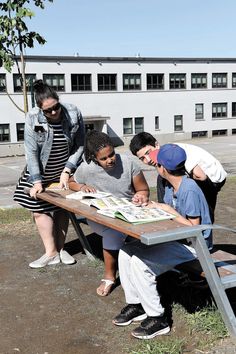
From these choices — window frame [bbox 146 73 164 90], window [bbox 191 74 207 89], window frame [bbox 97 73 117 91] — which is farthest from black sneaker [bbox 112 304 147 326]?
window [bbox 191 74 207 89]

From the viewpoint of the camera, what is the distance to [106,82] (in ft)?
125

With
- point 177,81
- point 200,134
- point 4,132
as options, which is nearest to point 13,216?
point 4,132

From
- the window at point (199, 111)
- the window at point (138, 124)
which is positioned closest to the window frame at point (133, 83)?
the window at point (138, 124)

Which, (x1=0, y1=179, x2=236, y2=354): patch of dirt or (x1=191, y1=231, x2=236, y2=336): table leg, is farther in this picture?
(x1=0, y1=179, x2=236, y2=354): patch of dirt

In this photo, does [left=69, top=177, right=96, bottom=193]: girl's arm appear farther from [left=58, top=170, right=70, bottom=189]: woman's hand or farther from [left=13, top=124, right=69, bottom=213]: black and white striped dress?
[left=13, top=124, right=69, bottom=213]: black and white striped dress

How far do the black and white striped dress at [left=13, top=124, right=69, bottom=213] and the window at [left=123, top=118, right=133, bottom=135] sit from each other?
34.4m

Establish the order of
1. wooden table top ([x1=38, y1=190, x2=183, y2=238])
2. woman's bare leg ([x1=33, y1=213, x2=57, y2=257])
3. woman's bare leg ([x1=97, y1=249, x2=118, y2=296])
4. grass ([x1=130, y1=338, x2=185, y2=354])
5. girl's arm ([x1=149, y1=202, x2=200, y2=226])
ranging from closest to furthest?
1. wooden table top ([x1=38, y1=190, x2=183, y2=238])
2. grass ([x1=130, y1=338, x2=185, y2=354])
3. girl's arm ([x1=149, y1=202, x2=200, y2=226])
4. woman's bare leg ([x1=97, y1=249, x2=118, y2=296])
5. woman's bare leg ([x1=33, y1=213, x2=57, y2=257])

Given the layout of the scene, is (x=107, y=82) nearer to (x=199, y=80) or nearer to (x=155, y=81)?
(x=155, y=81)

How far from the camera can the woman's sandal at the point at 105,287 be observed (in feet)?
13.5

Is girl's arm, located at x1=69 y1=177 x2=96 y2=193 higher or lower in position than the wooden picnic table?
higher

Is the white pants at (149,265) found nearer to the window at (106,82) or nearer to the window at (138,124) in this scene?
the window at (106,82)

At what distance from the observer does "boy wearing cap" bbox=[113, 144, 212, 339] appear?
3.23m

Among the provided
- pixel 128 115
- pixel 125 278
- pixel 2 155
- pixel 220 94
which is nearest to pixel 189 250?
pixel 125 278

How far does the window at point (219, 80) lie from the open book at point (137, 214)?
1659 inches
